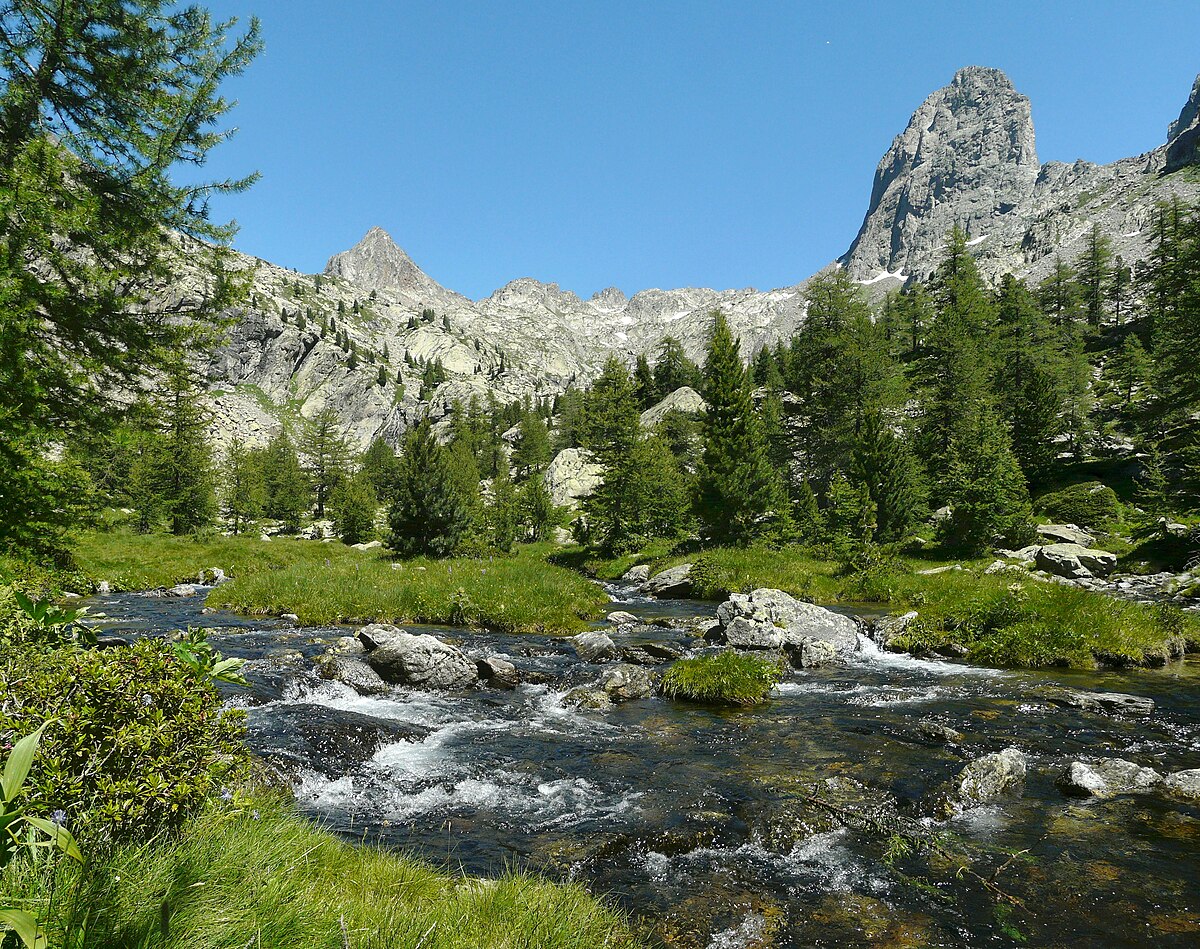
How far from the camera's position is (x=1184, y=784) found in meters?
7.48

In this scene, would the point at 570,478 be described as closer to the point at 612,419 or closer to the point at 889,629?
the point at 612,419

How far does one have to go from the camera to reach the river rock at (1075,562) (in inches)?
998

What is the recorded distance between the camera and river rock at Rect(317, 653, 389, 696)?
1226cm

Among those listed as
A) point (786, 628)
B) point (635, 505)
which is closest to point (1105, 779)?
point (786, 628)

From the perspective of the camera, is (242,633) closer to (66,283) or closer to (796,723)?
(66,283)

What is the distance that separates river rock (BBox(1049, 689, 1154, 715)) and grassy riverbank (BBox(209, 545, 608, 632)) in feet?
43.1

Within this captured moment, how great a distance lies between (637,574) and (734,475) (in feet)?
28.0

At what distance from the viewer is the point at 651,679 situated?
1327 cm

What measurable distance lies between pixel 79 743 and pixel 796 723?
33.5 feet

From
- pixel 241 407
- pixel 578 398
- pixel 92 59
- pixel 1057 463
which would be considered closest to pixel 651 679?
pixel 92 59

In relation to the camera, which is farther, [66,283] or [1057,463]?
[1057,463]

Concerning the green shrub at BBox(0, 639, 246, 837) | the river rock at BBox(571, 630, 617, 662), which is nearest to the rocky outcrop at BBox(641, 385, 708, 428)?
the river rock at BBox(571, 630, 617, 662)

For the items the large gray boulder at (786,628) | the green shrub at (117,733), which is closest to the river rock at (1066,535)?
the large gray boulder at (786,628)

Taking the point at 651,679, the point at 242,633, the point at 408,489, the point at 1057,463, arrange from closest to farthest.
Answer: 1. the point at 651,679
2. the point at 242,633
3. the point at 408,489
4. the point at 1057,463
